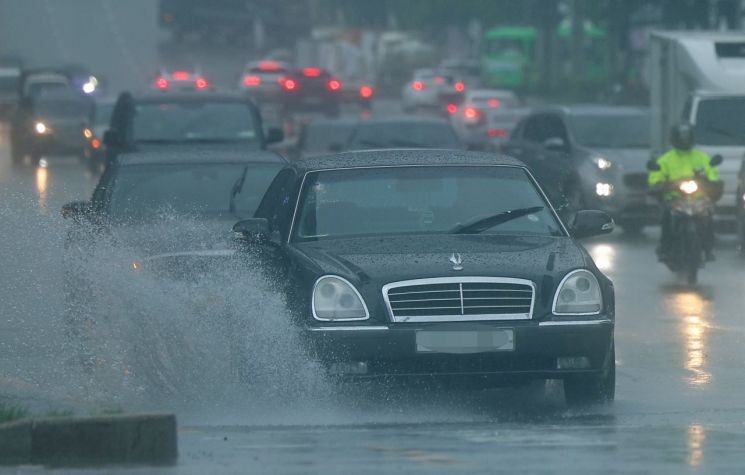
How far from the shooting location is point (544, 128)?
87.0ft

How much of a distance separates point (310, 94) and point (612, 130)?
42250mm

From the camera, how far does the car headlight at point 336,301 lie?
9.88 metres

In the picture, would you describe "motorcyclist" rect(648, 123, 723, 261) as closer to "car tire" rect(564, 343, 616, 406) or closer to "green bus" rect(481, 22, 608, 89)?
"car tire" rect(564, 343, 616, 406)

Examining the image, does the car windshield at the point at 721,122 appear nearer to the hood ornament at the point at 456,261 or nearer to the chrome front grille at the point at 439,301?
the hood ornament at the point at 456,261

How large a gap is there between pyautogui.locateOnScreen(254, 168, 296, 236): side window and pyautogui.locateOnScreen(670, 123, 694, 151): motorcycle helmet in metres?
7.38

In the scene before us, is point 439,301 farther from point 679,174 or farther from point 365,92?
point 365,92

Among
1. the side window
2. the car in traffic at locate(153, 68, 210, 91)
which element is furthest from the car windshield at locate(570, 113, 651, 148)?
the car in traffic at locate(153, 68, 210, 91)

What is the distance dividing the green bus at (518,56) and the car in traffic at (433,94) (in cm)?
1039

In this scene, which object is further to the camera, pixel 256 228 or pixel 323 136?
pixel 323 136

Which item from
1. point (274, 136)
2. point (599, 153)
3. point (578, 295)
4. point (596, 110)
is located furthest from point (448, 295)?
point (596, 110)

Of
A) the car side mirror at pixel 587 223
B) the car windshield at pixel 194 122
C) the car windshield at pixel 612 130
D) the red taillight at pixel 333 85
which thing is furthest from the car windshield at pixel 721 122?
the red taillight at pixel 333 85

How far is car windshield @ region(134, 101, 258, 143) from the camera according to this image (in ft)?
68.9

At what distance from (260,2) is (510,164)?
72.9 m

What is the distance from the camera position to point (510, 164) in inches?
449
